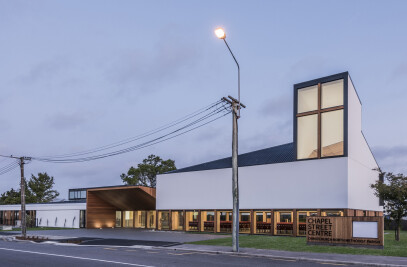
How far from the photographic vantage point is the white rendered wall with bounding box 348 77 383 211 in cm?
2975

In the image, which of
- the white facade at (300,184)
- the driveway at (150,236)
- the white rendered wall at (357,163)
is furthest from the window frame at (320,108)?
the driveway at (150,236)

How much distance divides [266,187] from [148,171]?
48.3 metres

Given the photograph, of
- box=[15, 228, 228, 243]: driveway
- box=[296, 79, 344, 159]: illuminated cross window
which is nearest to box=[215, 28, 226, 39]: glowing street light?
box=[15, 228, 228, 243]: driveway

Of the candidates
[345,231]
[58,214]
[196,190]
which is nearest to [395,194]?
[345,231]

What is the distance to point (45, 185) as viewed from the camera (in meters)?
103

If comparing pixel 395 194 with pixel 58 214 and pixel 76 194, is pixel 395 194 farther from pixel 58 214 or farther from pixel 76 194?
pixel 76 194

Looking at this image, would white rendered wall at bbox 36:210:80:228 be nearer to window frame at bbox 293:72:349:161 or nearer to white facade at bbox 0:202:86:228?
white facade at bbox 0:202:86:228

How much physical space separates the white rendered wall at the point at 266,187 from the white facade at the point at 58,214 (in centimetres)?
1483

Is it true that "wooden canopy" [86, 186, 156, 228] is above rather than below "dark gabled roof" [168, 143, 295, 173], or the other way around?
below

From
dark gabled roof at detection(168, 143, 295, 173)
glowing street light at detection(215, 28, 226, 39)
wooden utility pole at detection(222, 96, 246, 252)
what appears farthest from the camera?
dark gabled roof at detection(168, 143, 295, 173)

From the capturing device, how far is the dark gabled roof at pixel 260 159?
33.3 m

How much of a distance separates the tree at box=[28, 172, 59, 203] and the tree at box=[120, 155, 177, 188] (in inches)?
1201

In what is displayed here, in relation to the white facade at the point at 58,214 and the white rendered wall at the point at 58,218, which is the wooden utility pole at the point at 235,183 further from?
the white rendered wall at the point at 58,218

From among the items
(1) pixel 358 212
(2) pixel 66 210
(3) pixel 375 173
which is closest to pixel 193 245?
(1) pixel 358 212
